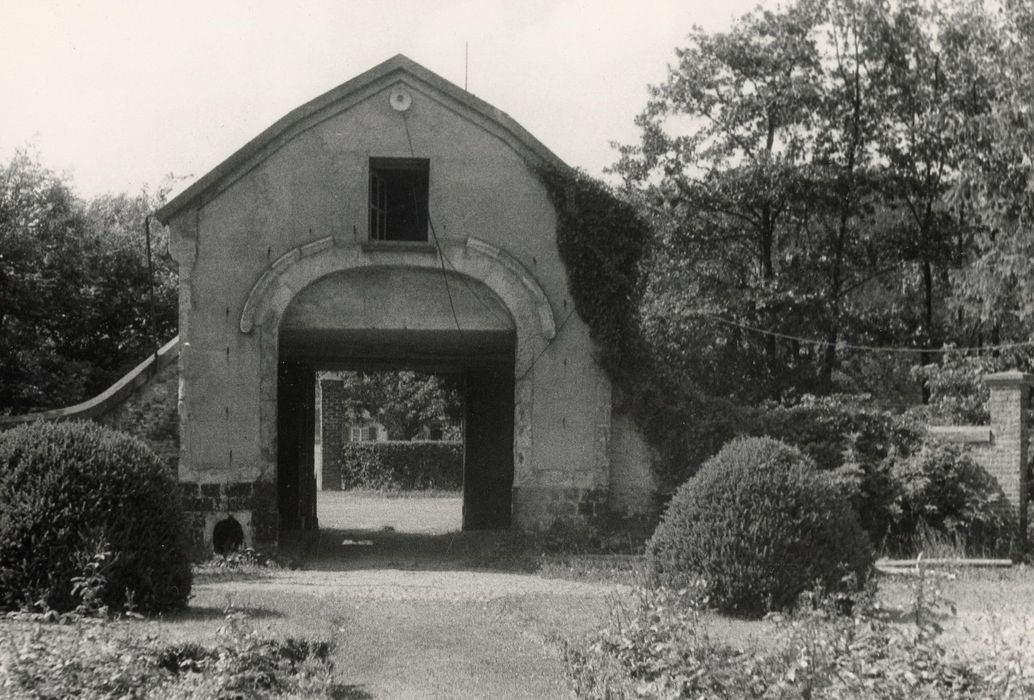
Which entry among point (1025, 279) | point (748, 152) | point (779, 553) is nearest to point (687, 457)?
point (779, 553)

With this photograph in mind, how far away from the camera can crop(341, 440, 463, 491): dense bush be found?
44562mm

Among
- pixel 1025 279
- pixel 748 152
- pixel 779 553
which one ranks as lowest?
pixel 779 553

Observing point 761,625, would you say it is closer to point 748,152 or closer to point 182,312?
point 182,312

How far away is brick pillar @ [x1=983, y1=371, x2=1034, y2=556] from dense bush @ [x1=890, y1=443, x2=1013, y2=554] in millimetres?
188

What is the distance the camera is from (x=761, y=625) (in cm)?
1089

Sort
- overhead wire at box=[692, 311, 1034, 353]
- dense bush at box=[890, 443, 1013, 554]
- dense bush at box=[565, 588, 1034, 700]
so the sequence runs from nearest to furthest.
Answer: dense bush at box=[565, 588, 1034, 700]
dense bush at box=[890, 443, 1013, 554]
overhead wire at box=[692, 311, 1034, 353]

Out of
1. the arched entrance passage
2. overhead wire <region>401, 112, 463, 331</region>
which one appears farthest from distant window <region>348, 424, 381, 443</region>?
overhead wire <region>401, 112, 463, 331</region>

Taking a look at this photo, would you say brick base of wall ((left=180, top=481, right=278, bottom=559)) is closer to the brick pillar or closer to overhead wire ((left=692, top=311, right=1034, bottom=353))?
the brick pillar

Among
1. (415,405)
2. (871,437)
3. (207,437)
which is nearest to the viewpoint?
(207,437)

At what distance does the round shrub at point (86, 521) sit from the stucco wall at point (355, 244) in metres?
5.94

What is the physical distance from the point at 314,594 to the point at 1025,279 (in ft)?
57.0

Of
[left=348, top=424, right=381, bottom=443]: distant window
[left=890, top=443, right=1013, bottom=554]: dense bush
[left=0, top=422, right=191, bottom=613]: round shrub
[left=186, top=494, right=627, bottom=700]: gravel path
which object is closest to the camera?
[left=186, top=494, right=627, bottom=700]: gravel path

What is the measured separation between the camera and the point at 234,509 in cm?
1755

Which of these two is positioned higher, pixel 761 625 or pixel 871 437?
pixel 871 437
